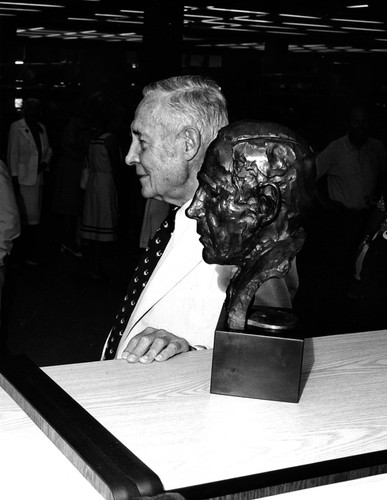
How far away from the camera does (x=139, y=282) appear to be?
2.24 meters

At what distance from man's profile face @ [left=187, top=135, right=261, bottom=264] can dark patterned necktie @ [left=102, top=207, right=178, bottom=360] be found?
2.39ft

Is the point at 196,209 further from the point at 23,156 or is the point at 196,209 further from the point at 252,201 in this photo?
the point at 23,156

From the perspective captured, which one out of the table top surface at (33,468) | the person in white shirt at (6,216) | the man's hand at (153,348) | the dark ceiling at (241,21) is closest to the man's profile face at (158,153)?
the man's hand at (153,348)

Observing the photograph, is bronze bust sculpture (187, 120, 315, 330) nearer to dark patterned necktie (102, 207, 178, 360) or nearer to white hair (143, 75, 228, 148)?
white hair (143, 75, 228, 148)

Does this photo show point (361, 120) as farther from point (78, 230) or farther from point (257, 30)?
point (78, 230)

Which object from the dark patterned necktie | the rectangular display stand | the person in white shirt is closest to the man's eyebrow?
the rectangular display stand

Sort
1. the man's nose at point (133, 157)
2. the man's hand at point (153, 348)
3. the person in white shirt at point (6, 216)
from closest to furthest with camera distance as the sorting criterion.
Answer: the man's hand at point (153, 348) → the man's nose at point (133, 157) → the person in white shirt at point (6, 216)

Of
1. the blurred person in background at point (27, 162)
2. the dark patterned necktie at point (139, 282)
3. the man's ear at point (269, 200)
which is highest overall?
the man's ear at point (269, 200)

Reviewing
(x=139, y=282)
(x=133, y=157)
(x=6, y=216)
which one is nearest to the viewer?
(x=133, y=157)

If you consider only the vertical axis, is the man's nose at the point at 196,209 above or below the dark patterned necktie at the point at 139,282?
above

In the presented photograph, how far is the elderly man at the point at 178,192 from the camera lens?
1992 millimetres

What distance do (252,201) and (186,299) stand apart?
0.60 meters

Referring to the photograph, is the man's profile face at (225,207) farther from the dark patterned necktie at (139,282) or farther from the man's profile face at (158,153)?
the dark patterned necktie at (139,282)

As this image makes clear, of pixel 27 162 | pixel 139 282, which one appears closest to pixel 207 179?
pixel 139 282
